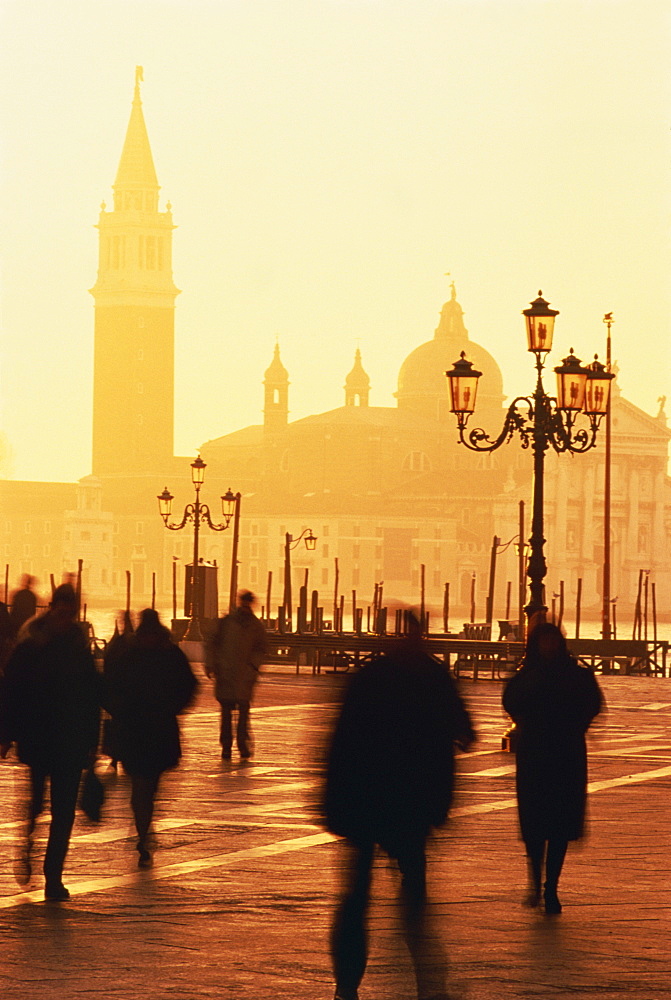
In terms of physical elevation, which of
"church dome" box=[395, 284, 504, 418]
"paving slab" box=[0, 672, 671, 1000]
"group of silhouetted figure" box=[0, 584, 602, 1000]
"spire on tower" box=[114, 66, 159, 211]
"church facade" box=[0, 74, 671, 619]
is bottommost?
"paving slab" box=[0, 672, 671, 1000]

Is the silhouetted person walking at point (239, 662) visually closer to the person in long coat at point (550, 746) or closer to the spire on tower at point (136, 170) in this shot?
the person in long coat at point (550, 746)

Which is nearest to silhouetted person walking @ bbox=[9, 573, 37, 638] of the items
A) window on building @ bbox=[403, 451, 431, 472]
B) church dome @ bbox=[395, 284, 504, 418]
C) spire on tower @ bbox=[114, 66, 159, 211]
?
window on building @ bbox=[403, 451, 431, 472]

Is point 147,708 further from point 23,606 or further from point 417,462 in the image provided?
point 417,462

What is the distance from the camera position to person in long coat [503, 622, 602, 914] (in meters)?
8.50

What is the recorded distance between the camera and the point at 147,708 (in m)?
9.60

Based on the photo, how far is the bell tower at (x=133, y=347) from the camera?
12156 centimetres

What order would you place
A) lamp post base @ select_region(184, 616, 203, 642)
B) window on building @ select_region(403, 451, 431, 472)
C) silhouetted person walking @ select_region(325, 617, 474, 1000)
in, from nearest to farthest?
silhouetted person walking @ select_region(325, 617, 474, 1000) < lamp post base @ select_region(184, 616, 203, 642) < window on building @ select_region(403, 451, 431, 472)

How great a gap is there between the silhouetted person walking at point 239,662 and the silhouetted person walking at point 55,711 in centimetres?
536

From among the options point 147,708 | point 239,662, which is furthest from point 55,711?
point 239,662

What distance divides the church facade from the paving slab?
105m

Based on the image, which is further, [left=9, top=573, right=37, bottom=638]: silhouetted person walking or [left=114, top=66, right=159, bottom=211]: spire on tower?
[left=114, top=66, right=159, bottom=211]: spire on tower

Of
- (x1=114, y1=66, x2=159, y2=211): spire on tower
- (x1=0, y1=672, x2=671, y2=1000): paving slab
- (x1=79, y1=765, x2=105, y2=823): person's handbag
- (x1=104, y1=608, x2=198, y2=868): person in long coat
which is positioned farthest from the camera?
(x1=114, y1=66, x2=159, y2=211): spire on tower

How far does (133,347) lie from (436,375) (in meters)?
22.6

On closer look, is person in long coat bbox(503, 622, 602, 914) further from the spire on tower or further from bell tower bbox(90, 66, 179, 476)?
the spire on tower
